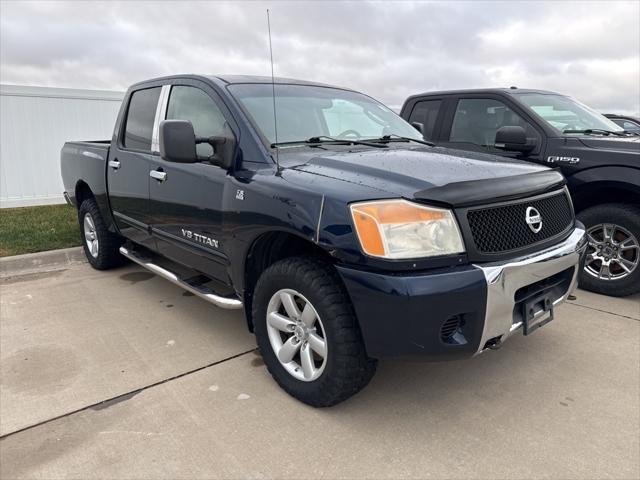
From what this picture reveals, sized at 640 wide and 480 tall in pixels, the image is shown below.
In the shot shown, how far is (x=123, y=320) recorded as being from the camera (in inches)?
153

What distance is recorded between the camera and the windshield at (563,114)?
4879 mm

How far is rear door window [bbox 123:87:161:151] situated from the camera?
4.02m

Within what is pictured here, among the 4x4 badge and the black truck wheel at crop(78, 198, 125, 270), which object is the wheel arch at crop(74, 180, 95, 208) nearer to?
the black truck wheel at crop(78, 198, 125, 270)

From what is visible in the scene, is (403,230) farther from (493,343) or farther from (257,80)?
(257,80)

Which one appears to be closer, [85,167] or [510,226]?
[510,226]

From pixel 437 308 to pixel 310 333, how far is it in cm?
72

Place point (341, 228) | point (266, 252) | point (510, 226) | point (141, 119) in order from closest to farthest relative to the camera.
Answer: point (341, 228) → point (510, 226) → point (266, 252) → point (141, 119)

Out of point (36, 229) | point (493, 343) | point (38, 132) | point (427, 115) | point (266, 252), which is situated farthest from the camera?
point (38, 132)

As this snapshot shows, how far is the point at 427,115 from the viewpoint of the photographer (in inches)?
230

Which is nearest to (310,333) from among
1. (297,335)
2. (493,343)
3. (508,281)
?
(297,335)

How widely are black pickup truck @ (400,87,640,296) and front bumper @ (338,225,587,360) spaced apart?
7.40 feet

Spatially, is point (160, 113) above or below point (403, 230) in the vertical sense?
above

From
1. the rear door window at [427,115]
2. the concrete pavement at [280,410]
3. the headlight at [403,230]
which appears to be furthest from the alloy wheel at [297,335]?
the rear door window at [427,115]

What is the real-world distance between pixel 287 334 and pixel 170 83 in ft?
7.42
